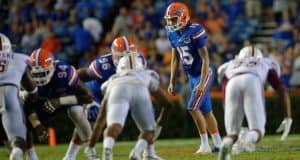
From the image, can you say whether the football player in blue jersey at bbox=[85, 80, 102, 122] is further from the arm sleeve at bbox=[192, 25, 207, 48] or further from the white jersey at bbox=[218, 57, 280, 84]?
the white jersey at bbox=[218, 57, 280, 84]

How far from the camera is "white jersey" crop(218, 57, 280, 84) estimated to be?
32.2 ft

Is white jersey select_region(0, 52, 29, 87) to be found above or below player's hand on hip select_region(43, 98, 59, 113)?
above

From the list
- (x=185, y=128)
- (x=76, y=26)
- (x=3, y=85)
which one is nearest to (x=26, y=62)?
(x=3, y=85)

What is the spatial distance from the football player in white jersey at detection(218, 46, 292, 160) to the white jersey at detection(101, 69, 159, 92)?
0.78 m

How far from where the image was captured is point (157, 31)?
2069 cm

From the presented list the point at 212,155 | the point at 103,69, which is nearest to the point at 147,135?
the point at 212,155

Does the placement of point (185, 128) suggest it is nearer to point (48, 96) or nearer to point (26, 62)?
point (48, 96)

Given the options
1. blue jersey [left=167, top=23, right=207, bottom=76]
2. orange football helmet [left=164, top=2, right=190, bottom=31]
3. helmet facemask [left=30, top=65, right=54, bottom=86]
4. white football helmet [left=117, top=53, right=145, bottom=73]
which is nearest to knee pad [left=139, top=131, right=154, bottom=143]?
white football helmet [left=117, top=53, right=145, bottom=73]

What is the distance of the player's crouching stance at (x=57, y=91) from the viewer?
36.5ft

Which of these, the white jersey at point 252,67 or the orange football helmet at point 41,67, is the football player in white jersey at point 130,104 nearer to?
the white jersey at point 252,67

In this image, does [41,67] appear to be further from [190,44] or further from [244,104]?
[244,104]

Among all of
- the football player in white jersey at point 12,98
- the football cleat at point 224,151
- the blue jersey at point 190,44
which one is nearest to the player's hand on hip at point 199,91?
the blue jersey at point 190,44

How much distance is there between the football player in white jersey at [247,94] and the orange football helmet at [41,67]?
220 centimetres

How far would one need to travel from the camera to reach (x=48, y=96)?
1131 centimetres
